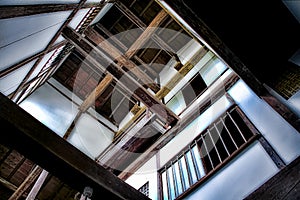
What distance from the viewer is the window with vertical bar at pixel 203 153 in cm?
412

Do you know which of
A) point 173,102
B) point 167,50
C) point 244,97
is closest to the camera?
point 244,97

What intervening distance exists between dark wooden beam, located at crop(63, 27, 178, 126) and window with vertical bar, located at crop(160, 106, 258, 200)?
115 centimetres

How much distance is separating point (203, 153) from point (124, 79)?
2593 mm

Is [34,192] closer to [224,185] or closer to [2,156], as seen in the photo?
[224,185]

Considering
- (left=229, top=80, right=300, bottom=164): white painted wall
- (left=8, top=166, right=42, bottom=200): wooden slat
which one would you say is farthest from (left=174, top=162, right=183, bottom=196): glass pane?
(left=8, top=166, right=42, bottom=200): wooden slat

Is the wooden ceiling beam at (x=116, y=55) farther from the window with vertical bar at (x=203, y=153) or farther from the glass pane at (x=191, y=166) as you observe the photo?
the glass pane at (x=191, y=166)

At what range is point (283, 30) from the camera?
2.29 m

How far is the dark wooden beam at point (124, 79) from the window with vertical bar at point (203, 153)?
3.78ft

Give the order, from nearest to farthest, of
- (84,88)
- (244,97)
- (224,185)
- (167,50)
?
(224,185) < (244,97) < (167,50) < (84,88)

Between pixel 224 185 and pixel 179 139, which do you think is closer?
pixel 224 185

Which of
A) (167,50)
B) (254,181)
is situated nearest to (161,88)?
(167,50)

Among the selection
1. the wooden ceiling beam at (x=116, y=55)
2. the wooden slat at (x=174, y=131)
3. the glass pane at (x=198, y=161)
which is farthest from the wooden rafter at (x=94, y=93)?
the glass pane at (x=198, y=161)

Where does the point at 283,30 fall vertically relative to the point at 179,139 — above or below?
above

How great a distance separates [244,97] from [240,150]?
3.93 feet
